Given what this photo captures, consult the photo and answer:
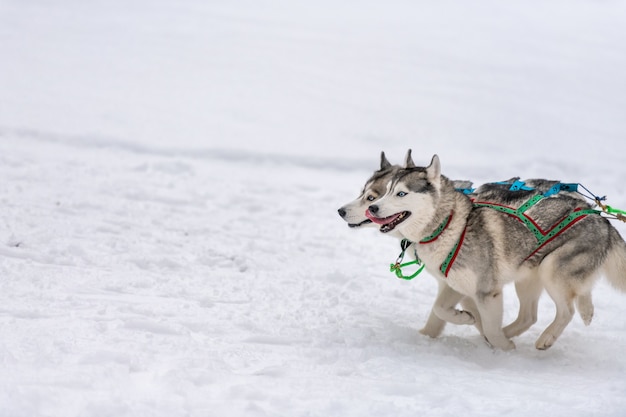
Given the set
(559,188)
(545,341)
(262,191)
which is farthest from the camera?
(262,191)

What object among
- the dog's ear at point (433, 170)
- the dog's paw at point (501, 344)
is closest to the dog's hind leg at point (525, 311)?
the dog's paw at point (501, 344)

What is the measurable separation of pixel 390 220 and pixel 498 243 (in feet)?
3.32

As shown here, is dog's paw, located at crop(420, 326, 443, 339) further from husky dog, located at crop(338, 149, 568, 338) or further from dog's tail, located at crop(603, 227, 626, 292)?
dog's tail, located at crop(603, 227, 626, 292)

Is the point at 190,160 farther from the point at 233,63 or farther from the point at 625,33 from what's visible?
the point at 625,33

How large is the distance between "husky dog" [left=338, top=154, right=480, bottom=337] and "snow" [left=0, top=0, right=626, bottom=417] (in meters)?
0.21

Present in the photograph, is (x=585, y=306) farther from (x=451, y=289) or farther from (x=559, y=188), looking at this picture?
(x=451, y=289)

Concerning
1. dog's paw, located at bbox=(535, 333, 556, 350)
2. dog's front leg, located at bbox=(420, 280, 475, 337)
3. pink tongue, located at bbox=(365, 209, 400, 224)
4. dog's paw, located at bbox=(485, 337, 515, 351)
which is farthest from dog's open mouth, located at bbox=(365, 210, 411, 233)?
dog's paw, located at bbox=(535, 333, 556, 350)

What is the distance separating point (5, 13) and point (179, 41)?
6340 mm

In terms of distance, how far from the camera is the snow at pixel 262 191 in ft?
15.3

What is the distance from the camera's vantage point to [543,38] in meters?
25.4

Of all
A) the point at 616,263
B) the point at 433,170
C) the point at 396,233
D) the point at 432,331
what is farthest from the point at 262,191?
→ the point at 616,263

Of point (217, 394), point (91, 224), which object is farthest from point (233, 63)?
point (217, 394)

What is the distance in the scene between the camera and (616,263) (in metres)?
6.18

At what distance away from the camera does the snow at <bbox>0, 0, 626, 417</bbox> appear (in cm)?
466
